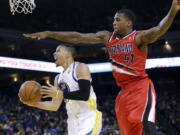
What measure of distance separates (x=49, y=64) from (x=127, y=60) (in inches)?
475

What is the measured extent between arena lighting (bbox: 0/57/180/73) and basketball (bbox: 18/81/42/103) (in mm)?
9651

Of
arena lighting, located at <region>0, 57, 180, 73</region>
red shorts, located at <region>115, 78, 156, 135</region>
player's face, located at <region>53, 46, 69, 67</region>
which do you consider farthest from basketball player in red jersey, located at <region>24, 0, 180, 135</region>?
arena lighting, located at <region>0, 57, 180, 73</region>

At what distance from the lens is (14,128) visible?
467 inches

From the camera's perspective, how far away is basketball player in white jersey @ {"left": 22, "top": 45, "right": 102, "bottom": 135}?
349 cm

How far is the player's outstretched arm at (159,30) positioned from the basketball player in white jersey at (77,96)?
742 mm

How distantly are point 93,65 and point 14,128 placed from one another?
664cm

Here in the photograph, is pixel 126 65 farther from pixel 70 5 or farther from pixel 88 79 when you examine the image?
pixel 70 5

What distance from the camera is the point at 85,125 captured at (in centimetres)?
365

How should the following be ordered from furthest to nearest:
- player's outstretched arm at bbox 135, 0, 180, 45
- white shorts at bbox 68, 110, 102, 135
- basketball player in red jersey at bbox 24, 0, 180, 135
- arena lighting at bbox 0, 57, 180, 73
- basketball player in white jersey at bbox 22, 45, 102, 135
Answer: arena lighting at bbox 0, 57, 180, 73, white shorts at bbox 68, 110, 102, 135, basketball player in white jersey at bbox 22, 45, 102, 135, basketball player in red jersey at bbox 24, 0, 180, 135, player's outstretched arm at bbox 135, 0, 180, 45

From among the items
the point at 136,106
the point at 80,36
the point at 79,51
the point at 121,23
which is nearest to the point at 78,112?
the point at 136,106

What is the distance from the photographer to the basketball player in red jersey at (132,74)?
11.0 ft

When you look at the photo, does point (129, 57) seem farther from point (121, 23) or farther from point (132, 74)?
point (121, 23)

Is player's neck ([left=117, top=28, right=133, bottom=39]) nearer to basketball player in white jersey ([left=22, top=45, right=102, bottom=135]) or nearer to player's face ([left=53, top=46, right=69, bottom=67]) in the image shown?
basketball player in white jersey ([left=22, top=45, right=102, bottom=135])

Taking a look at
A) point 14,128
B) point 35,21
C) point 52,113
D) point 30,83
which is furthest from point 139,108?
point 35,21
